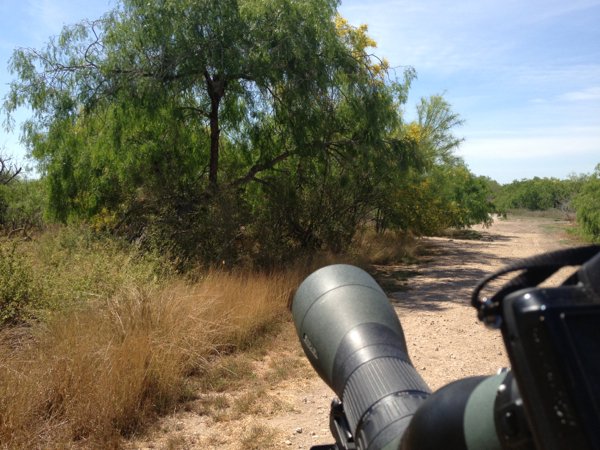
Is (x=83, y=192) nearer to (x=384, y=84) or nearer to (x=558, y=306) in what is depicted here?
(x=384, y=84)

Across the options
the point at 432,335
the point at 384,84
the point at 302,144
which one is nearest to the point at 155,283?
the point at 432,335

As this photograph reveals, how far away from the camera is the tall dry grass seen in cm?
421

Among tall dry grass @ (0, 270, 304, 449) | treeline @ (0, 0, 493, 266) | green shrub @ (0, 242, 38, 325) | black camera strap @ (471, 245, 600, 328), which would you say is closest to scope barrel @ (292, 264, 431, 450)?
black camera strap @ (471, 245, 600, 328)

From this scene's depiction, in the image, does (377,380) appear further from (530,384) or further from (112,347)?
(112,347)

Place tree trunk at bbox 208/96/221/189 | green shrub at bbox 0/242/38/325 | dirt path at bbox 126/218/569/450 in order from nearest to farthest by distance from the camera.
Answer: dirt path at bbox 126/218/569/450
green shrub at bbox 0/242/38/325
tree trunk at bbox 208/96/221/189

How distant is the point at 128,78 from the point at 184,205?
2567mm

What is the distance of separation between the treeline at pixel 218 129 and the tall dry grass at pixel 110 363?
9.60 ft

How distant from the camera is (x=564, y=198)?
1967 inches

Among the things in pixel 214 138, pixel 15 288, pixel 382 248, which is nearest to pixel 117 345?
pixel 15 288

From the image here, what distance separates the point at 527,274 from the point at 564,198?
2122 inches

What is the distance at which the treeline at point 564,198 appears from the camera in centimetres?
2697

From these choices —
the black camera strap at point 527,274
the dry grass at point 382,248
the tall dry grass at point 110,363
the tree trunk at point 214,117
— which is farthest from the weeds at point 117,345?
the dry grass at point 382,248

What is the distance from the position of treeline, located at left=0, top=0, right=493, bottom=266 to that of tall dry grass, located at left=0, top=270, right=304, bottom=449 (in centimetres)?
293

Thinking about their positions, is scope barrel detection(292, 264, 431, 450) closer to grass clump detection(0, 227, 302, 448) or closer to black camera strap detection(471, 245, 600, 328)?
black camera strap detection(471, 245, 600, 328)
